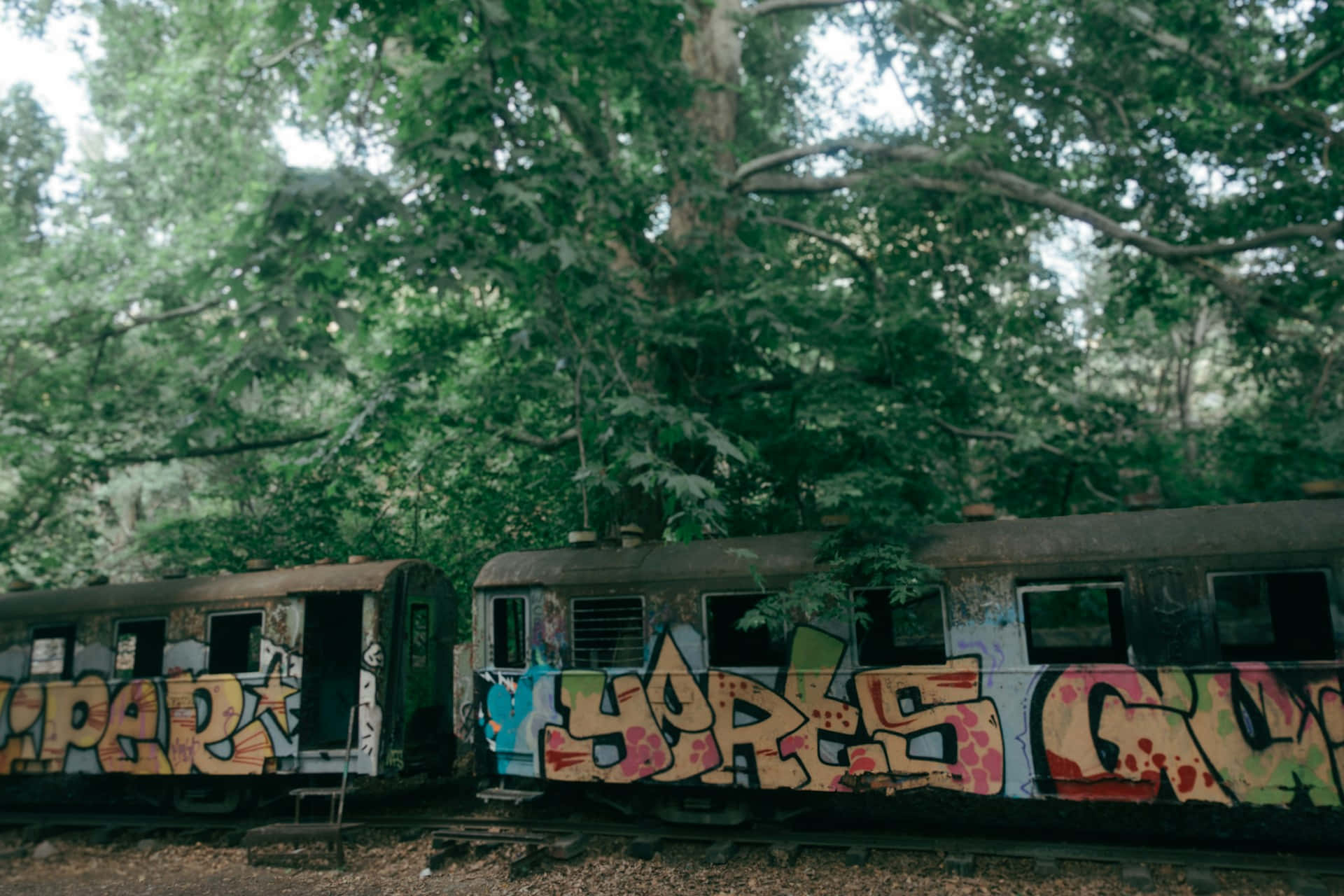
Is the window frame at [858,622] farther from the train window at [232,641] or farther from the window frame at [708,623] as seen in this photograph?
the train window at [232,641]

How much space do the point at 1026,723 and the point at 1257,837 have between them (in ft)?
7.73

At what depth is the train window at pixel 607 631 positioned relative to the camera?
8.99m

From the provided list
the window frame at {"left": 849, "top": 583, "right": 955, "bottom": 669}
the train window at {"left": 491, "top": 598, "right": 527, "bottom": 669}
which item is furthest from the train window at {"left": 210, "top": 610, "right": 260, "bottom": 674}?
the window frame at {"left": 849, "top": 583, "right": 955, "bottom": 669}

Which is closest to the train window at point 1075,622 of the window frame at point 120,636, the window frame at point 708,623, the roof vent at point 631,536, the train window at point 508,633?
the window frame at point 708,623

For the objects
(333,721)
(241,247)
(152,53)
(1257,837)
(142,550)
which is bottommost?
(1257,837)

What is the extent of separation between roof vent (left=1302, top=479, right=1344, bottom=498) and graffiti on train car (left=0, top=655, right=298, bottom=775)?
33.6 ft

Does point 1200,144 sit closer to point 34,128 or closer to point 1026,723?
point 1026,723

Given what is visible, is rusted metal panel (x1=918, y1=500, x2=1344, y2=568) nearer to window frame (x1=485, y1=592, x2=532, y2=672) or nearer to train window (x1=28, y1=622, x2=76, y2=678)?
window frame (x1=485, y1=592, x2=532, y2=672)

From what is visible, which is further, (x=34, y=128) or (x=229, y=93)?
(x=34, y=128)

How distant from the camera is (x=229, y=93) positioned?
1505 centimetres

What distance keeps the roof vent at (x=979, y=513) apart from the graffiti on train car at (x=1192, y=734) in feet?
5.63

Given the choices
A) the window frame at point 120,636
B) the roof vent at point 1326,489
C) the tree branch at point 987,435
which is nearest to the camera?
the roof vent at point 1326,489

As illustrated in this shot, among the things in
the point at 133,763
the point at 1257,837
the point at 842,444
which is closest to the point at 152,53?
the point at 133,763

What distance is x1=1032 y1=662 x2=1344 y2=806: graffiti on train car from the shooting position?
6.71 meters
